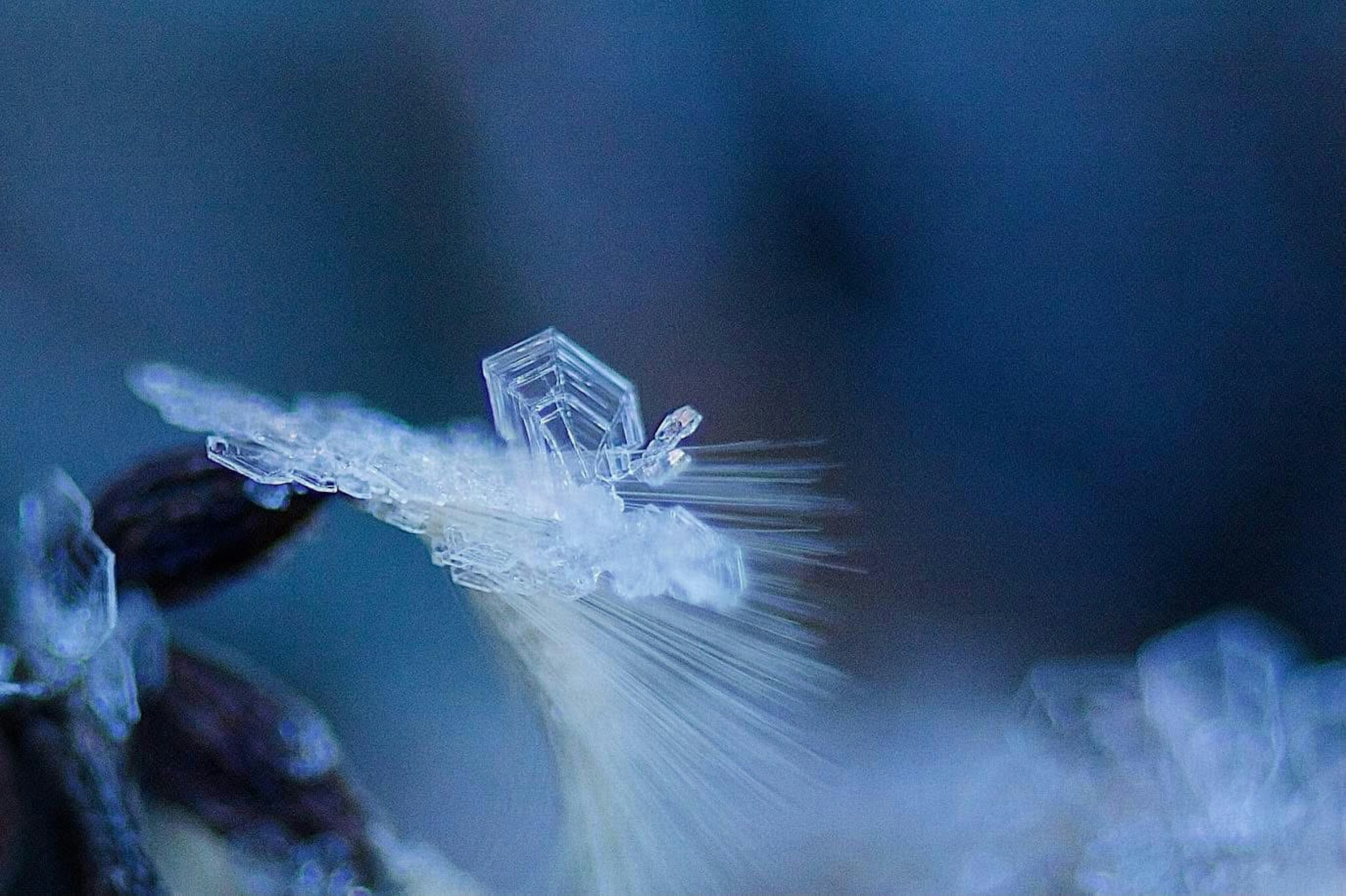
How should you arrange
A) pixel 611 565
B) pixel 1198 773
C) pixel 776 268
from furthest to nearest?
pixel 776 268 < pixel 1198 773 < pixel 611 565

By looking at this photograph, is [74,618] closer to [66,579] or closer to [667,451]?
[66,579]

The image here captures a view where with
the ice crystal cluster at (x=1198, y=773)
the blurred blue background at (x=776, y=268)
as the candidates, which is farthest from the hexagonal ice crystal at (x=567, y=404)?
the blurred blue background at (x=776, y=268)

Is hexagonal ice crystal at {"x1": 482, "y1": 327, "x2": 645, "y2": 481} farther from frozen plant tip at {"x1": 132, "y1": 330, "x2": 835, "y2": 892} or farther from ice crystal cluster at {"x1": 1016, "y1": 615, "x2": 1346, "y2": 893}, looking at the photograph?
ice crystal cluster at {"x1": 1016, "y1": 615, "x2": 1346, "y2": 893}

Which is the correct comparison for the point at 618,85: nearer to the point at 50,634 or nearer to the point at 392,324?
the point at 392,324

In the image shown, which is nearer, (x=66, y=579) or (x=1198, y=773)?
(x=66, y=579)

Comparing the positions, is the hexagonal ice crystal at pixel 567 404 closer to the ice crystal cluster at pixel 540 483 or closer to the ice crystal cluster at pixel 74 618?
the ice crystal cluster at pixel 540 483

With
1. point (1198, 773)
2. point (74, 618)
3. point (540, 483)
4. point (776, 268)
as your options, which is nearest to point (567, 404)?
point (540, 483)

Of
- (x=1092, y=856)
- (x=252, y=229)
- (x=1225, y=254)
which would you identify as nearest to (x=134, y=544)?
(x=1092, y=856)

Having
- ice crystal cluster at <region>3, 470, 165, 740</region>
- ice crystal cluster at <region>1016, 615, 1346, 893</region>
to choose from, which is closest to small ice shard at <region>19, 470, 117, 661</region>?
ice crystal cluster at <region>3, 470, 165, 740</region>
